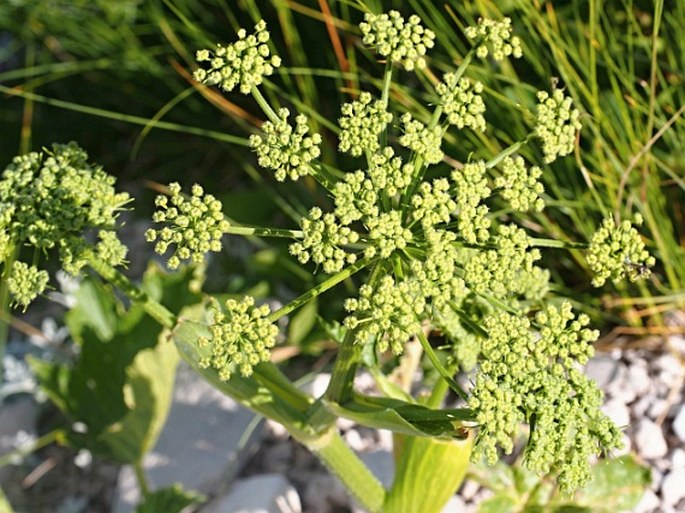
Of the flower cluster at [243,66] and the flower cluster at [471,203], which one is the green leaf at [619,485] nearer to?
the flower cluster at [471,203]

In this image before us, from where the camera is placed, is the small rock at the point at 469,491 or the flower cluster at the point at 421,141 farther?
the small rock at the point at 469,491

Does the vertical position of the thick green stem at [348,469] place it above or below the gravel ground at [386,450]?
above

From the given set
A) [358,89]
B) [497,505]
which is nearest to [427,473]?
[497,505]

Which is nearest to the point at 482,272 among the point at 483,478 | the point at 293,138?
the point at 293,138

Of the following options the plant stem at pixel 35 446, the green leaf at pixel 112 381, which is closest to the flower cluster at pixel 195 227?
the green leaf at pixel 112 381

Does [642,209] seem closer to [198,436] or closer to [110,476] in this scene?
[198,436]

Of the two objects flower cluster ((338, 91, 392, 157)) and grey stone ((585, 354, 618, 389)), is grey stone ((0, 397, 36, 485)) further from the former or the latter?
flower cluster ((338, 91, 392, 157))

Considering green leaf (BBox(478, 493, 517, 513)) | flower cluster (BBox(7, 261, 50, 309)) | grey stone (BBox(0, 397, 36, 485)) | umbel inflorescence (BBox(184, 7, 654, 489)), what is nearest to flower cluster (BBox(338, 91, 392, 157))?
umbel inflorescence (BBox(184, 7, 654, 489))

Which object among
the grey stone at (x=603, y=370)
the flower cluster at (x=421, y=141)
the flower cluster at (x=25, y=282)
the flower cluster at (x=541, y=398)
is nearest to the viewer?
the flower cluster at (x=541, y=398)
